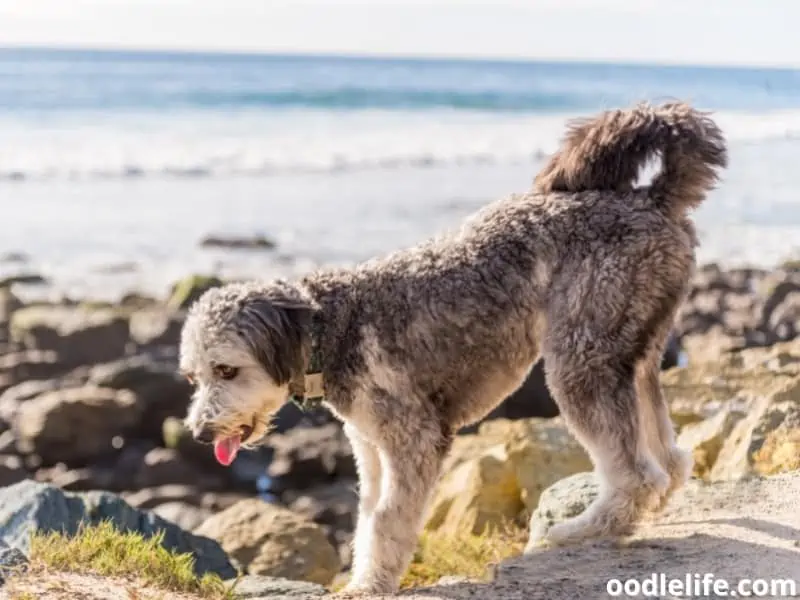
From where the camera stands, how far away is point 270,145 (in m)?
32.7

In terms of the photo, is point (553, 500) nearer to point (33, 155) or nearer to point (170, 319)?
point (170, 319)

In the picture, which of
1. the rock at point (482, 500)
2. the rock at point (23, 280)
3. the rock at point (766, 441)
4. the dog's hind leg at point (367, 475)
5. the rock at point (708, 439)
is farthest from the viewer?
the rock at point (23, 280)

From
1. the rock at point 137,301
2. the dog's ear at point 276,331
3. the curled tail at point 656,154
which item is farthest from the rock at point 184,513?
the curled tail at point 656,154

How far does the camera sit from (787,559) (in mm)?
5512

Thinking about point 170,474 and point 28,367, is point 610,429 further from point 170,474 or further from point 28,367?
point 28,367

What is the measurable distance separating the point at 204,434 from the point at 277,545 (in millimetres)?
3075

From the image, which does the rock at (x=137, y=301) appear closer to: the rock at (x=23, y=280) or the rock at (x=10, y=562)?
the rock at (x=23, y=280)

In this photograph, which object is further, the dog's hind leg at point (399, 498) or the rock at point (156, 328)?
the rock at point (156, 328)

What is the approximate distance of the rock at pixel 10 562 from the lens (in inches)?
216

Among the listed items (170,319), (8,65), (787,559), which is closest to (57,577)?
(787,559)

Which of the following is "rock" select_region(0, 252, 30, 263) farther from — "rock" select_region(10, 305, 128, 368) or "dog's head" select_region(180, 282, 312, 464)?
"dog's head" select_region(180, 282, 312, 464)

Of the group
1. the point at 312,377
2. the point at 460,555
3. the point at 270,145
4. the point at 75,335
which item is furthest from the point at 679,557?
the point at 270,145

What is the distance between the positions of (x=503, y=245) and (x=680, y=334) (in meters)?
10.5

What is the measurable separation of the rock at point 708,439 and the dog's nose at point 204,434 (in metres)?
3.67
